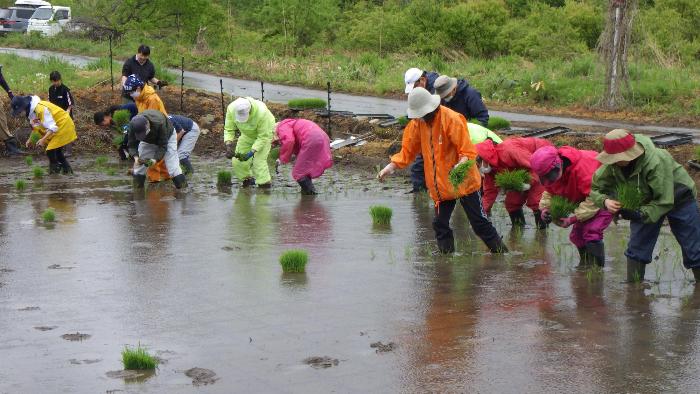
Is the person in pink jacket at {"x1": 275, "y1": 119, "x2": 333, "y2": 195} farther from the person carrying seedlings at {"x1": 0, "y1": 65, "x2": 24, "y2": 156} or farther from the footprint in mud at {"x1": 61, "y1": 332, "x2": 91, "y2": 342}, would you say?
the footprint in mud at {"x1": 61, "y1": 332, "x2": 91, "y2": 342}

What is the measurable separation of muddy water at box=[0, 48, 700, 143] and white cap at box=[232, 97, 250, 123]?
654 cm

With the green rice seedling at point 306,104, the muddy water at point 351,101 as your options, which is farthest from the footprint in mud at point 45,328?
the green rice seedling at point 306,104

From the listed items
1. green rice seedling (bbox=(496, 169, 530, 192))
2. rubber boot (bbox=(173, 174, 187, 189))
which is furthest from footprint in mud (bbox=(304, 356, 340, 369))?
rubber boot (bbox=(173, 174, 187, 189))

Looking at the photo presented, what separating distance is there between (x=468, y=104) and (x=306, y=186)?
9.35ft

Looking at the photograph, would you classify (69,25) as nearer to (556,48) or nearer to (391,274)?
(556,48)

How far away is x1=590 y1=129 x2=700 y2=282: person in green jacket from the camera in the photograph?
7.86m

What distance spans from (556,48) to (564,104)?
30.2 ft

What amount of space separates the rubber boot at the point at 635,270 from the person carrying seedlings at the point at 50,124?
10119mm

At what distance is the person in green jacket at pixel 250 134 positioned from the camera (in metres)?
13.9

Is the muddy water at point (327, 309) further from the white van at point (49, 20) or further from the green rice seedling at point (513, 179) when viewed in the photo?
the white van at point (49, 20)

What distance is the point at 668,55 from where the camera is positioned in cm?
2661

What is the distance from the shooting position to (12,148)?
1820 centimetres

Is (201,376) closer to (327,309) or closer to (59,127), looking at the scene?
(327,309)

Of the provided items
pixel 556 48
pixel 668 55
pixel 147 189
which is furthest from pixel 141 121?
pixel 556 48
